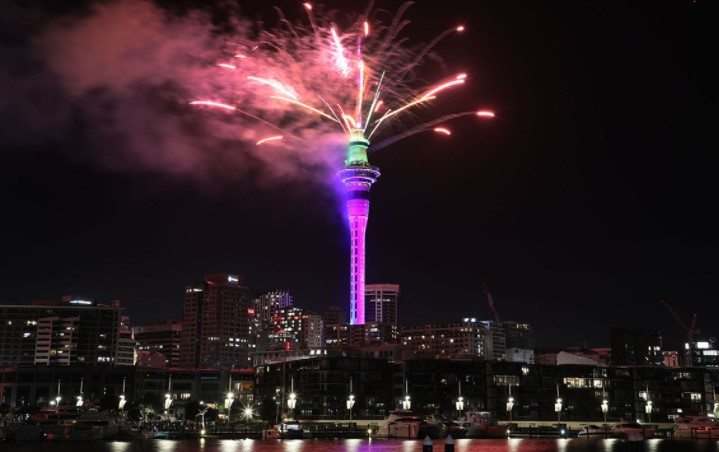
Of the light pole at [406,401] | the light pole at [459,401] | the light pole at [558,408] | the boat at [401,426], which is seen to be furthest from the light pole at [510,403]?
the boat at [401,426]

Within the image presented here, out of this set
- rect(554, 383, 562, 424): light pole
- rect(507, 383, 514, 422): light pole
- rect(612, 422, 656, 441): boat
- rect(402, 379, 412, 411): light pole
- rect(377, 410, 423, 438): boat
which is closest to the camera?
rect(377, 410, 423, 438): boat

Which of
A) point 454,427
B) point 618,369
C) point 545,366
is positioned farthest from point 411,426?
point 618,369

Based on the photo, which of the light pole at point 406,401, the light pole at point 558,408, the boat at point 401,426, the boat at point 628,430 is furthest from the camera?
the light pole at point 406,401

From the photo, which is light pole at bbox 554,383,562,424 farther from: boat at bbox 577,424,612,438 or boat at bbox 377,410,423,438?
boat at bbox 377,410,423,438

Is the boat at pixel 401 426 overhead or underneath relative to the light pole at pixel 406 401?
underneath

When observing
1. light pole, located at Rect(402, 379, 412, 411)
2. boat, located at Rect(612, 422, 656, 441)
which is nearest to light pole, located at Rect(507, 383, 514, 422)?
light pole, located at Rect(402, 379, 412, 411)

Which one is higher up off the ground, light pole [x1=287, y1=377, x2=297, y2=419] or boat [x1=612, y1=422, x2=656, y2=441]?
light pole [x1=287, y1=377, x2=297, y2=419]

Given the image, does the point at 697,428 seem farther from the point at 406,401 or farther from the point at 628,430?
the point at 406,401

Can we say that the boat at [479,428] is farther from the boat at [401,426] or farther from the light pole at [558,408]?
the light pole at [558,408]
